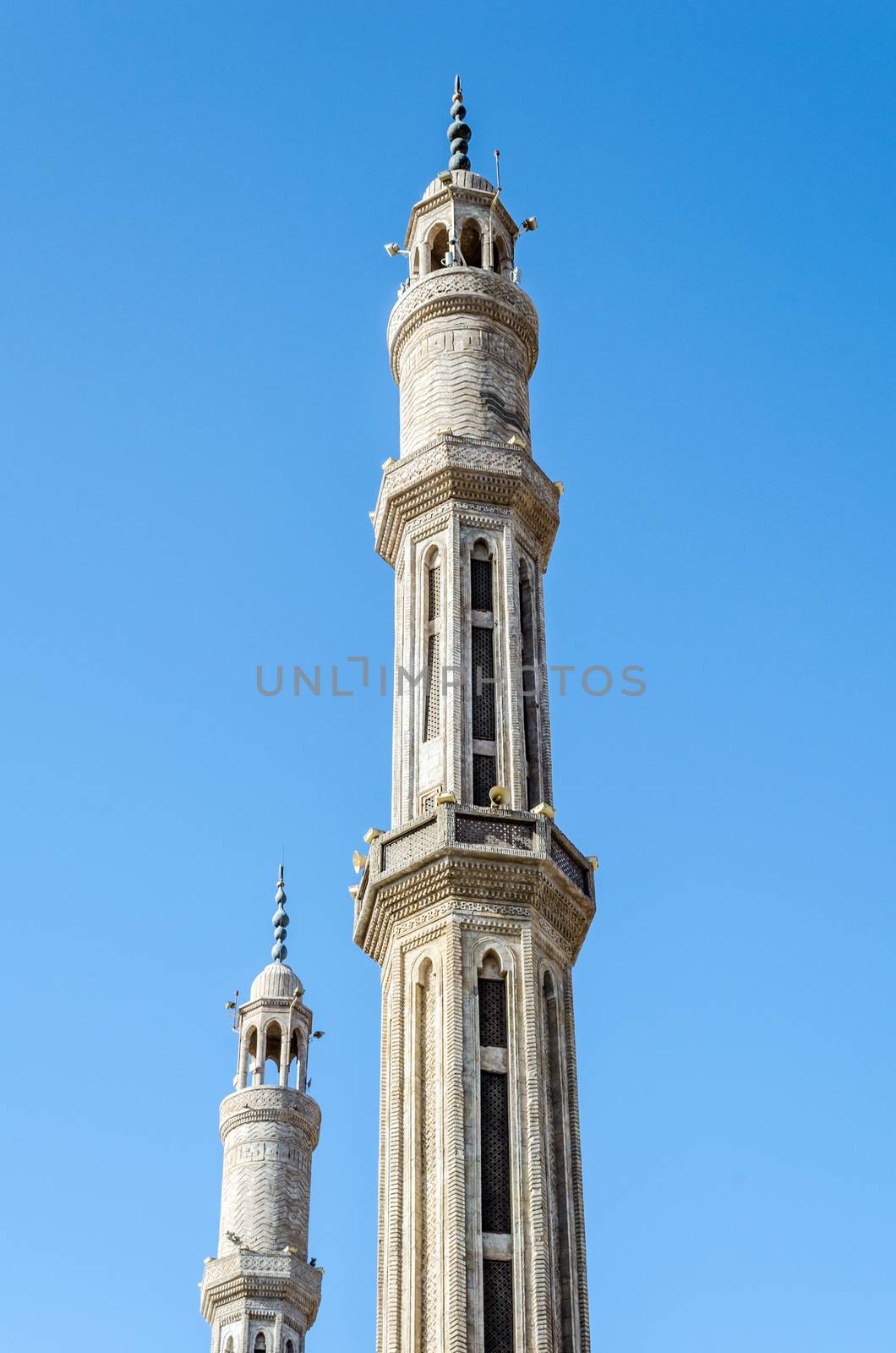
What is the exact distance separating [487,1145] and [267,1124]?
1957 centimetres

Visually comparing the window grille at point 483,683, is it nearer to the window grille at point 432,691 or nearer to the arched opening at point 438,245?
the window grille at point 432,691

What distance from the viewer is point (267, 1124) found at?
4400 centimetres

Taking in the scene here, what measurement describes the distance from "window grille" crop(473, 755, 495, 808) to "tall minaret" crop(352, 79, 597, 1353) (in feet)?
0.10

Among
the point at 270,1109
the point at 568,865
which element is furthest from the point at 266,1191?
the point at 568,865

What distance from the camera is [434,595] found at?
30219mm

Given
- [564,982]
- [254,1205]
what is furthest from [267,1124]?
[564,982]

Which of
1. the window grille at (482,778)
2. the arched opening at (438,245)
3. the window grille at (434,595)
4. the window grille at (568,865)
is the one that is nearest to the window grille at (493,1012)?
the window grille at (568,865)

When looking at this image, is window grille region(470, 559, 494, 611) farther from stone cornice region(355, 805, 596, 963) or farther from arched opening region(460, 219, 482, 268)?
arched opening region(460, 219, 482, 268)

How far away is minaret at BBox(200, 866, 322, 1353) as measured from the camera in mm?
41719

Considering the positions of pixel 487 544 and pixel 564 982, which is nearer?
pixel 564 982

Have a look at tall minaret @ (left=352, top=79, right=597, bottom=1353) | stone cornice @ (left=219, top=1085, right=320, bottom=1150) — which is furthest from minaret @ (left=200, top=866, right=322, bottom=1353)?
tall minaret @ (left=352, top=79, right=597, bottom=1353)

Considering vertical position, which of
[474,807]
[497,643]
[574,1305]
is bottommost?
[574,1305]

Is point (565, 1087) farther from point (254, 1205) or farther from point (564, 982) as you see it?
point (254, 1205)

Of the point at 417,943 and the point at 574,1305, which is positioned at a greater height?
the point at 417,943
